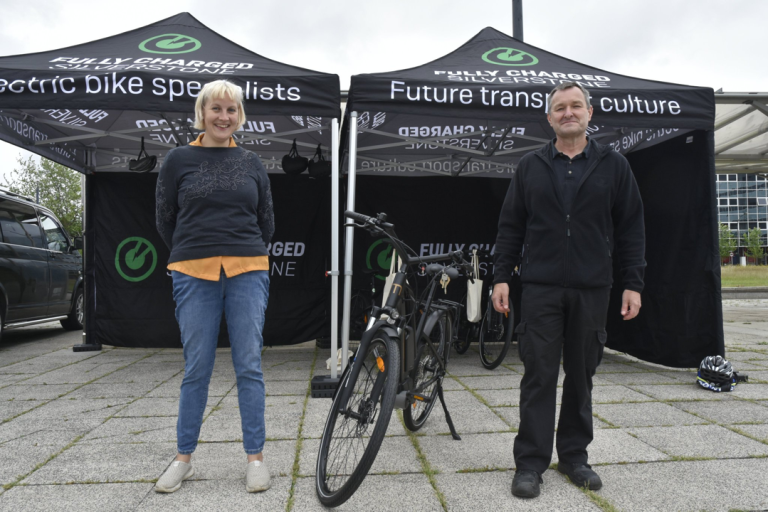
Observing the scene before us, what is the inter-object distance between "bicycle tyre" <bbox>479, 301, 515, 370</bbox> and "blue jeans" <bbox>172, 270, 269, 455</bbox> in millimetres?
3305

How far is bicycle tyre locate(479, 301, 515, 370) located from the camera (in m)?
5.39

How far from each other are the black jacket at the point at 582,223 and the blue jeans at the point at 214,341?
123 centimetres

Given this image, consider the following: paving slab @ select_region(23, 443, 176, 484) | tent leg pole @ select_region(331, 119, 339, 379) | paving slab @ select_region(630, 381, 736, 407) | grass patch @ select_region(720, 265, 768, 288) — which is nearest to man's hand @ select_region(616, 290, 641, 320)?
paving slab @ select_region(630, 381, 736, 407)

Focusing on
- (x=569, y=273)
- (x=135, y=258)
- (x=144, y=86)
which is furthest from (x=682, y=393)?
(x=135, y=258)

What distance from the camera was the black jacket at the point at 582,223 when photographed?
2.50 meters

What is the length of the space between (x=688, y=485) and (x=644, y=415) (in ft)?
4.02

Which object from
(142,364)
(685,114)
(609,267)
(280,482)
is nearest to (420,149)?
(685,114)

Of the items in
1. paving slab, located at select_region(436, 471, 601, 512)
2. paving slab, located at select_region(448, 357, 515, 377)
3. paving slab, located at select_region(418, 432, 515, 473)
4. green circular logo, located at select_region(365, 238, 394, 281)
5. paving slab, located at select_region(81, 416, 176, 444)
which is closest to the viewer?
paving slab, located at select_region(436, 471, 601, 512)

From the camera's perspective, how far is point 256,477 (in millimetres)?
2428

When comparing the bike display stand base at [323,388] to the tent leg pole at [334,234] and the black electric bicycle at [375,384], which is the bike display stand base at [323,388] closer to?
the tent leg pole at [334,234]

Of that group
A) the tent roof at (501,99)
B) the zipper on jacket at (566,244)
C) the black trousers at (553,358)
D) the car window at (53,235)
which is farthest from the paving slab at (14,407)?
the car window at (53,235)

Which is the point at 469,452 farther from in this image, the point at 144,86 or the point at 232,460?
the point at 144,86

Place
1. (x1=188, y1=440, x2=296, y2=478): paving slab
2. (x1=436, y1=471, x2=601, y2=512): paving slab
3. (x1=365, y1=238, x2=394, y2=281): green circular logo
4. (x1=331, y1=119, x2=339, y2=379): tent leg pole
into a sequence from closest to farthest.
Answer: (x1=436, y1=471, x2=601, y2=512): paving slab < (x1=188, y1=440, x2=296, y2=478): paving slab < (x1=331, y1=119, x2=339, y2=379): tent leg pole < (x1=365, y1=238, x2=394, y2=281): green circular logo

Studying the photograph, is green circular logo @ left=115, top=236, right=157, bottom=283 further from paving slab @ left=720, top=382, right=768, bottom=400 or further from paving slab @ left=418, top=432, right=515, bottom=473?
paving slab @ left=720, top=382, right=768, bottom=400
